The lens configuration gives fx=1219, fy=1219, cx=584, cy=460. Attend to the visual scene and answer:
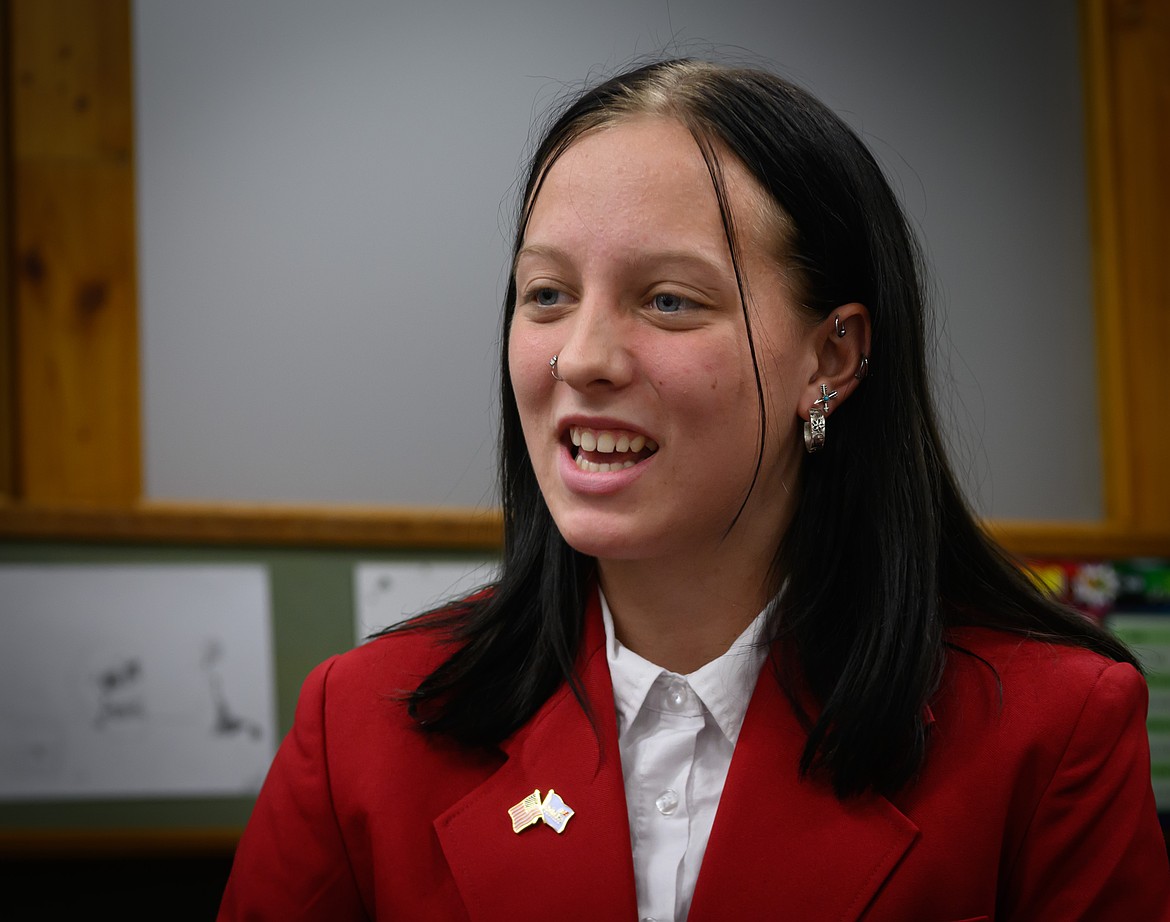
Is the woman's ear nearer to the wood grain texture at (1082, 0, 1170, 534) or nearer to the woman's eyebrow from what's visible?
the woman's eyebrow

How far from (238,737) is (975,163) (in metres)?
1.88

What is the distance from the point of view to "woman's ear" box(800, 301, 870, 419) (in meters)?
1.28

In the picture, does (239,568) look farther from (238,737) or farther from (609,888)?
(609,888)

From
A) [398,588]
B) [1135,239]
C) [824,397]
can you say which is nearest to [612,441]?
[824,397]

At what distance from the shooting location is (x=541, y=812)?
1.22 meters

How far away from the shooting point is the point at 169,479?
2264 mm

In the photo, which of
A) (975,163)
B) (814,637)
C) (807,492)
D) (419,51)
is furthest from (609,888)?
(975,163)

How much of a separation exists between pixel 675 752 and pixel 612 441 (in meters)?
0.33

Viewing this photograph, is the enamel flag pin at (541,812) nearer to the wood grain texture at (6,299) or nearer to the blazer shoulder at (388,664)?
the blazer shoulder at (388,664)

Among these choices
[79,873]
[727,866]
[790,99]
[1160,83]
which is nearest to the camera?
[727,866]

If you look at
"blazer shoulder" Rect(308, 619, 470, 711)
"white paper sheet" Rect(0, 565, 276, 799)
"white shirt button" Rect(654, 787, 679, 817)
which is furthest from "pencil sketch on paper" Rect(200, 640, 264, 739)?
"white shirt button" Rect(654, 787, 679, 817)

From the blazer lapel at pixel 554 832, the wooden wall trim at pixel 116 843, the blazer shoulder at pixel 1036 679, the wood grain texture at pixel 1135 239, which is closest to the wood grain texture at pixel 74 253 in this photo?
the wooden wall trim at pixel 116 843

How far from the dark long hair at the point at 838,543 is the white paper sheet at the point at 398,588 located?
90 cm

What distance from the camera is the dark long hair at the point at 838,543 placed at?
3.98 feet
